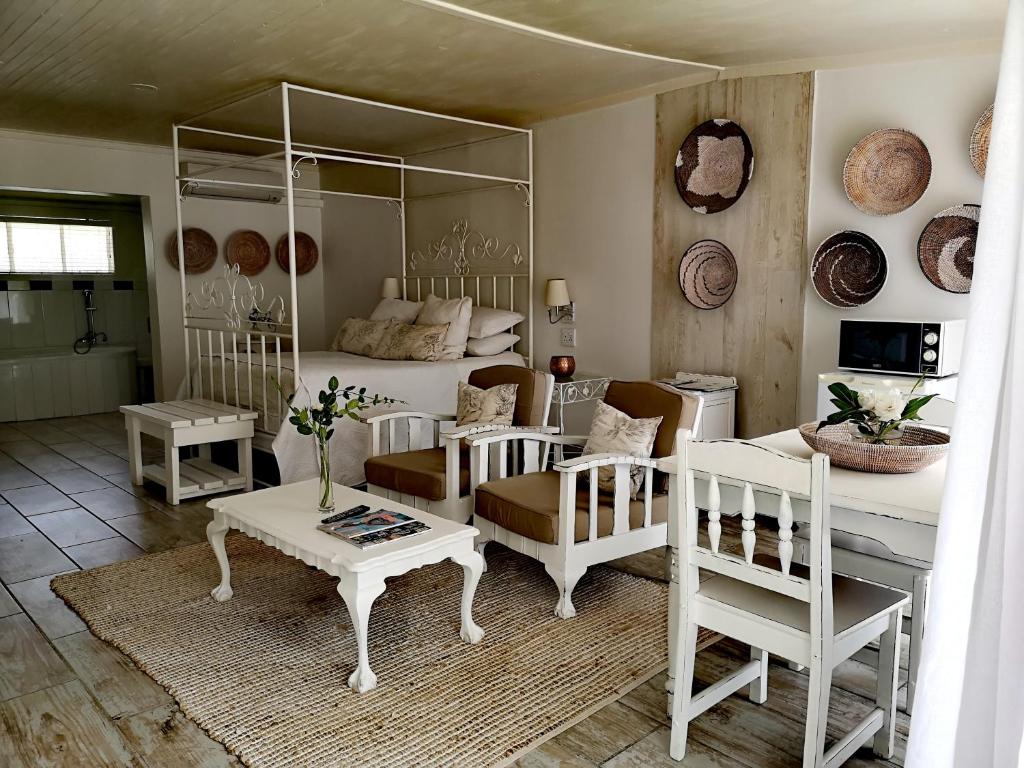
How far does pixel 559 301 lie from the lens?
5.45 meters

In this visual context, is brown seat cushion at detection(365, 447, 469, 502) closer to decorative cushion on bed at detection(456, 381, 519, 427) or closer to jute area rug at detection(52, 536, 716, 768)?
decorative cushion on bed at detection(456, 381, 519, 427)

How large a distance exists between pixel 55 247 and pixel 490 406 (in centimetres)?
637

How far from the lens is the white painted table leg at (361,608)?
248 cm

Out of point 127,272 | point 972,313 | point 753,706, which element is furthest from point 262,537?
point 127,272

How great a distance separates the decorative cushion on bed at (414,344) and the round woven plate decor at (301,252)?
7.73 feet

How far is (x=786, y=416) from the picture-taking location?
4445 mm

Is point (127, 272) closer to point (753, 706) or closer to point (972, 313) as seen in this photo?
point (753, 706)

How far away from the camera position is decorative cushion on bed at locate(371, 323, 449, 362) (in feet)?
17.8

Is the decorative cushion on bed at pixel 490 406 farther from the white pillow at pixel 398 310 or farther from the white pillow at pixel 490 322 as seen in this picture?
the white pillow at pixel 398 310

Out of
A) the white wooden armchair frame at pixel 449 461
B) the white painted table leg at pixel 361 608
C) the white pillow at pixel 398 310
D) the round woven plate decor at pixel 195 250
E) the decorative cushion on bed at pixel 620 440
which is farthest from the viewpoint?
the round woven plate decor at pixel 195 250

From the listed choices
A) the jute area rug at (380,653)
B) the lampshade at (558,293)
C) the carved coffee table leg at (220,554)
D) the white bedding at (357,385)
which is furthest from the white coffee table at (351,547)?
the lampshade at (558,293)

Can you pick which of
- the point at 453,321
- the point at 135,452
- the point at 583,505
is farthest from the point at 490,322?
the point at 583,505

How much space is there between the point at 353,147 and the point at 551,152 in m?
2.01

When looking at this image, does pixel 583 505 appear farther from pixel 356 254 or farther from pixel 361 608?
pixel 356 254
